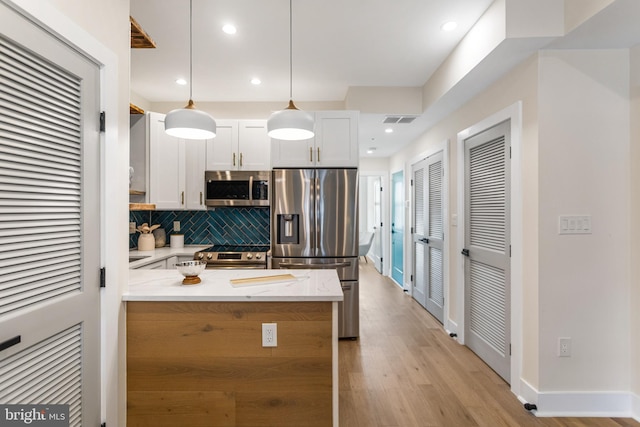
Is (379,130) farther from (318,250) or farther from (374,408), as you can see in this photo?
(374,408)

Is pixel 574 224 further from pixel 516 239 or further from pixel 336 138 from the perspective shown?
pixel 336 138

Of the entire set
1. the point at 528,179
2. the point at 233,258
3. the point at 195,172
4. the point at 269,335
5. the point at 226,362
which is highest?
the point at 195,172

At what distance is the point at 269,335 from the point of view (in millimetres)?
1611

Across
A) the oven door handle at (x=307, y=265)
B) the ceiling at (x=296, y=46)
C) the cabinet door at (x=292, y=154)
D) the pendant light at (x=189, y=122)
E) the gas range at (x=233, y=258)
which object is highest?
the ceiling at (x=296, y=46)

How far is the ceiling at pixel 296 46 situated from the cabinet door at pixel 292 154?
680 mm

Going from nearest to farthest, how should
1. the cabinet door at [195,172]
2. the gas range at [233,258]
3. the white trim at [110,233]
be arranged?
the white trim at [110,233] < the gas range at [233,258] < the cabinet door at [195,172]

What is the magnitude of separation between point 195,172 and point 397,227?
3.93 meters

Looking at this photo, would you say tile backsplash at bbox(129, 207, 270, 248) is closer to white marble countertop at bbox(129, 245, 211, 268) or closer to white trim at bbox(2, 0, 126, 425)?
white marble countertop at bbox(129, 245, 211, 268)

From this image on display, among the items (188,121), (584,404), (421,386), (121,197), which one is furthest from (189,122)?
(584,404)

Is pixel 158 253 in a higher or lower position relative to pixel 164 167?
lower

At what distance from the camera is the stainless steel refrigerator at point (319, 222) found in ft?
10.9

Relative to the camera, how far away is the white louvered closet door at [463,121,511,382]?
8.23ft

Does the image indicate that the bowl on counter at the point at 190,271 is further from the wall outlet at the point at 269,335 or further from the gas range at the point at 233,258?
the gas range at the point at 233,258

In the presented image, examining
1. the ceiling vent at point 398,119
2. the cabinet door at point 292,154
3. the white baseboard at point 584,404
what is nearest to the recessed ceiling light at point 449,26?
the ceiling vent at point 398,119
